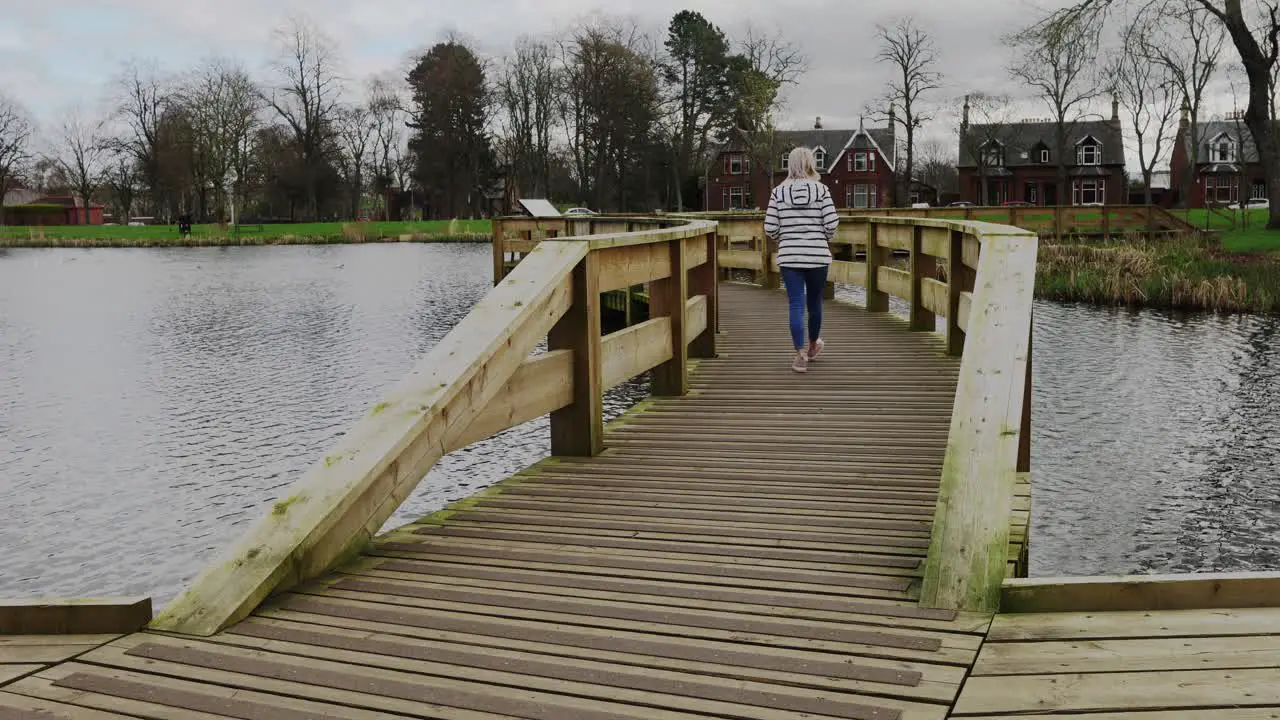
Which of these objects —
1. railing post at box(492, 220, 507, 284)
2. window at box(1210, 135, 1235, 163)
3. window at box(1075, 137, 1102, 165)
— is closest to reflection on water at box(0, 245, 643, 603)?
railing post at box(492, 220, 507, 284)

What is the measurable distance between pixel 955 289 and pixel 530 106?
6862cm

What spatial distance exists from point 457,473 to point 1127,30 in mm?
26262

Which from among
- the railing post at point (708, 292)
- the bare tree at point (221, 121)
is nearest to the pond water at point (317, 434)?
the railing post at point (708, 292)

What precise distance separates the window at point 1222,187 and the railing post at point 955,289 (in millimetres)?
68081

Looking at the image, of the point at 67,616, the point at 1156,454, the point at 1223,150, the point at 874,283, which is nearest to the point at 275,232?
the point at 1223,150

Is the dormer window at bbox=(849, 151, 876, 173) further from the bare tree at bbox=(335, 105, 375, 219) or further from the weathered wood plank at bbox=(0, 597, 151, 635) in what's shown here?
the weathered wood plank at bbox=(0, 597, 151, 635)

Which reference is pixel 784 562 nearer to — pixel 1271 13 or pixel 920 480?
pixel 920 480

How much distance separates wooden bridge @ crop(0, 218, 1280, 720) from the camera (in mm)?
3289

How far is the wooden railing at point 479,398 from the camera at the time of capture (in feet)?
13.8

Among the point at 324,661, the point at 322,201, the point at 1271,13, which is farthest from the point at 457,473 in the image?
the point at 322,201

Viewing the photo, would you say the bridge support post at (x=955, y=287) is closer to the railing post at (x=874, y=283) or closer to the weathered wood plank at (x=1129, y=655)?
the railing post at (x=874, y=283)

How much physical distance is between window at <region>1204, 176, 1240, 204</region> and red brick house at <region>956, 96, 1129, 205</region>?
4741 millimetres

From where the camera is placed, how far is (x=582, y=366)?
648cm

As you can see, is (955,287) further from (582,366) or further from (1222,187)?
(1222,187)
